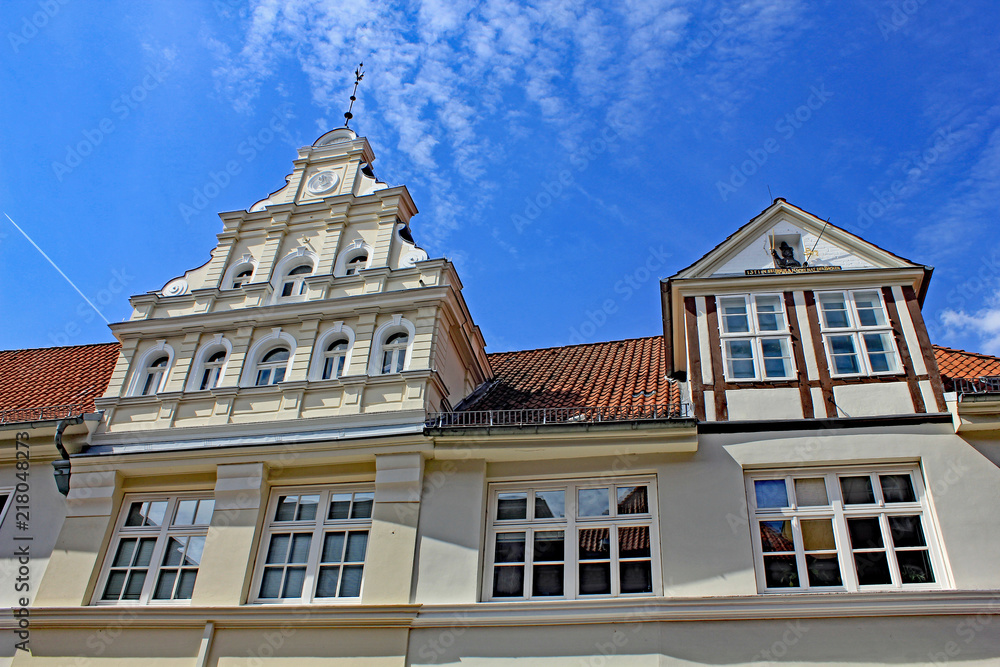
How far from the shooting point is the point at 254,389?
46.6 ft

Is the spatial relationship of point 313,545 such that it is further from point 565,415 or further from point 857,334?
point 857,334

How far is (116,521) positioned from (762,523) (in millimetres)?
10593

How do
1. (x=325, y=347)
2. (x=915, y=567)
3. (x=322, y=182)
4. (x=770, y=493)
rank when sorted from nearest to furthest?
(x=915, y=567) → (x=770, y=493) → (x=325, y=347) → (x=322, y=182)

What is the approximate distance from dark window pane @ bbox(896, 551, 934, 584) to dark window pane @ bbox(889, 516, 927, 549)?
13 centimetres

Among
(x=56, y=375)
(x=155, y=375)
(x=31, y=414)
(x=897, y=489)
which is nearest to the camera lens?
(x=897, y=489)

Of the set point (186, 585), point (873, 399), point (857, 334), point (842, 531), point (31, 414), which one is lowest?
point (186, 585)

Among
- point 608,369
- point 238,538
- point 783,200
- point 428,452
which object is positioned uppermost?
point 783,200

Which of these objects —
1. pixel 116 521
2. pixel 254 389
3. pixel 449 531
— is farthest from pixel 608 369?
pixel 116 521

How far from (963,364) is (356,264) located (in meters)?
11.3

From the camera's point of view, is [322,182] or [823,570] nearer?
[823,570]

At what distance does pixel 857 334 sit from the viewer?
1290cm

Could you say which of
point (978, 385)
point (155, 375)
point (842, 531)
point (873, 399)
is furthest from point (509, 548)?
point (155, 375)

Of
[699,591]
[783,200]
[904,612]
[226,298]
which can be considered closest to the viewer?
[904,612]

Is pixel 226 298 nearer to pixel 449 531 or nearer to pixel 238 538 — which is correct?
pixel 238 538
